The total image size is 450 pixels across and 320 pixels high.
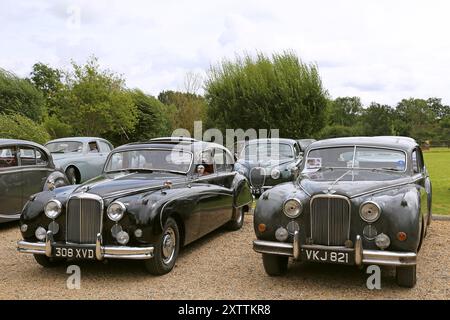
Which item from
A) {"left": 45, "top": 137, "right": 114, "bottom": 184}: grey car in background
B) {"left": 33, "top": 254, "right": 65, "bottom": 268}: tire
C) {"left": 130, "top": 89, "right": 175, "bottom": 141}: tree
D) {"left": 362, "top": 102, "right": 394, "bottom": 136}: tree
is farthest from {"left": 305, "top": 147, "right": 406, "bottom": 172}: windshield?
{"left": 362, "top": 102, "right": 394, "bottom": 136}: tree

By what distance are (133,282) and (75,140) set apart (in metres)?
9.22

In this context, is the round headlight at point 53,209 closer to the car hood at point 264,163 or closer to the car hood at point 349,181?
the car hood at point 349,181

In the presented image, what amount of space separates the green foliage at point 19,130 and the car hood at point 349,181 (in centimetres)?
1469

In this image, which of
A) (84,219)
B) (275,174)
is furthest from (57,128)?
(84,219)

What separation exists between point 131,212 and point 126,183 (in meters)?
0.74

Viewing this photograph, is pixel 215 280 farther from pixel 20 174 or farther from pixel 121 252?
pixel 20 174

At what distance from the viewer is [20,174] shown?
8.63 m

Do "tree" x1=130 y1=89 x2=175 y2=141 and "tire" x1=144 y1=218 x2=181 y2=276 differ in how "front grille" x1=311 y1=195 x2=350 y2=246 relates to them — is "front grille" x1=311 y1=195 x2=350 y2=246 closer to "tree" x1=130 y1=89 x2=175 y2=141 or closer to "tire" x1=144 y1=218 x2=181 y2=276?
"tire" x1=144 y1=218 x2=181 y2=276
